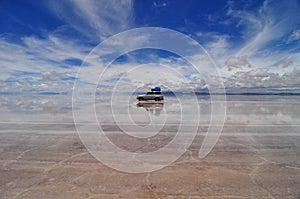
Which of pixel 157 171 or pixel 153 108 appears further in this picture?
pixel 153 108

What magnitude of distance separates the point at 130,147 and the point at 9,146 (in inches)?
132

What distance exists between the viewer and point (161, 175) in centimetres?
316

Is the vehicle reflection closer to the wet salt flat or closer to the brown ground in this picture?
the wet salt flat

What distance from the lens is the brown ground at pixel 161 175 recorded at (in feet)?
8.66

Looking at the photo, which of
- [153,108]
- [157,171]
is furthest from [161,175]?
[153,108]

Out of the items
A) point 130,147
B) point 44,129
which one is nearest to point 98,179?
point 130,147

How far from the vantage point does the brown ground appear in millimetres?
2639

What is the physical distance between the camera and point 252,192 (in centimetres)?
264

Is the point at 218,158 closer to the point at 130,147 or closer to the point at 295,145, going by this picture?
the point at 130,147

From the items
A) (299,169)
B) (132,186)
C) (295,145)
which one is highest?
(295,145)

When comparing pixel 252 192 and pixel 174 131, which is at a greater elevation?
pixel 174 131

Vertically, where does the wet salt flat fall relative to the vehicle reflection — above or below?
below

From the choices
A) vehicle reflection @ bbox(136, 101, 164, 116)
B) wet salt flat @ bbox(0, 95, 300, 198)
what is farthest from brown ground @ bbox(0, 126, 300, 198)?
vehicle reflection @ bbox(136, 101, 164, 116)

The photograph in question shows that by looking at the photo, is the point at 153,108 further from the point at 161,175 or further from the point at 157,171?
the point at 161,175
